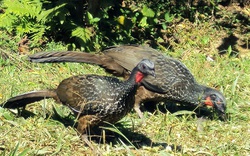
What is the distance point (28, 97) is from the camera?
254 inches

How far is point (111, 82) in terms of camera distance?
6.16m

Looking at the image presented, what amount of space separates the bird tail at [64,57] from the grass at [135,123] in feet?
1.87

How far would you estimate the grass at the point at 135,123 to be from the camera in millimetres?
6246

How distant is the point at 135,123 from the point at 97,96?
1400 mm

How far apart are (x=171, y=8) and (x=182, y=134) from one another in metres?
4.68

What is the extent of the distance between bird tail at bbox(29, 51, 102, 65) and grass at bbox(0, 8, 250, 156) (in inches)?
22.5

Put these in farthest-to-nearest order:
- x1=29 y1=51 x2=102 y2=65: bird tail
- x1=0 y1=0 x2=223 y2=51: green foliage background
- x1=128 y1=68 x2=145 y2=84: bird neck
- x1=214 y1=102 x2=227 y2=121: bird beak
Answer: x1=0 y1=0 x2=223 y2=51: green foliage background
x1=214 y1=102 x2=227 y2=121: bird beak
x1=29 y1=51 x2=102 y2=65: bird tail
x1=128 y1=68 x2=145 y2=84: bird neck

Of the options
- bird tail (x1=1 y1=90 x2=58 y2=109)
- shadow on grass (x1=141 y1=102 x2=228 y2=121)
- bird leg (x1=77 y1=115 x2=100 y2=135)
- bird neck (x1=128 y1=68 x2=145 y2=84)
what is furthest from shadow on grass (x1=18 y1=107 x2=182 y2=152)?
shadow on grass (x1=141 y1=102 x2=228 y2=121)

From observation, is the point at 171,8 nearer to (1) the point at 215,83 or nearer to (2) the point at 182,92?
(1) the point at 215,83

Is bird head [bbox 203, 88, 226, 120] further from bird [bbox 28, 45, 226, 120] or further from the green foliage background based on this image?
the green foliage background

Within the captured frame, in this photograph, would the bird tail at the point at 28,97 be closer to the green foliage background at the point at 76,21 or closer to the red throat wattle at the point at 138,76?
the red throat wattle at the point at 138,76

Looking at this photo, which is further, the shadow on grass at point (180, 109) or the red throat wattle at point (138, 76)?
the shadow on grass at point (180, 109)

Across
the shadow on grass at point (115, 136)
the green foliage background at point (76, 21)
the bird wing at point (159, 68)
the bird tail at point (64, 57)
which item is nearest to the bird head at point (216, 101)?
the bird wing at point (159, 68)

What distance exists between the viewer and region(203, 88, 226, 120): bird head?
25.0 feet
